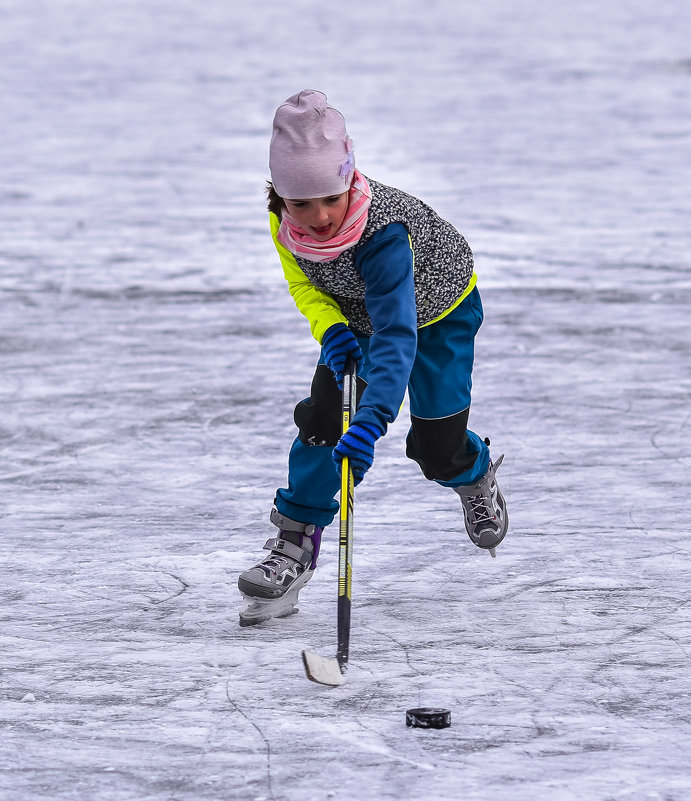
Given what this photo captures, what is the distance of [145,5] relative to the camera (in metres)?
28.3

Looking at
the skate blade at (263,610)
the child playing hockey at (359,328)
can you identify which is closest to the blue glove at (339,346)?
the child playing hockey at (359,328)

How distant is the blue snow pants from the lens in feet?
13.0

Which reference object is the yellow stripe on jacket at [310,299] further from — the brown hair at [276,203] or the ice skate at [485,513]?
the ice skate at [485,513]

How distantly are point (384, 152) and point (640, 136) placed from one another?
2964 millimetres

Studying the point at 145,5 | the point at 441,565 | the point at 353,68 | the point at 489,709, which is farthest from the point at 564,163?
the point at 145,5

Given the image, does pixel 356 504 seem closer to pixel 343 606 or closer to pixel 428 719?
pixel 343 606

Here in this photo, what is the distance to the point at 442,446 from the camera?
416 centimetres

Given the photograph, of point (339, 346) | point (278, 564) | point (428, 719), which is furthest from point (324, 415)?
point (428, 719)

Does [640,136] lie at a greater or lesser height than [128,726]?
lesser

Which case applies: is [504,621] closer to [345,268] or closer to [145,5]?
[345,268]

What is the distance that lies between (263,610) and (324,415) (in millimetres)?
570

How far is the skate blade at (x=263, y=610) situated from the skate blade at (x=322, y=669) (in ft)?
1.47

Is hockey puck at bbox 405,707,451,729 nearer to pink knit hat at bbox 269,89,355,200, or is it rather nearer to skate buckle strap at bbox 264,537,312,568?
skate buckle strap at bbox 264,537,312,568

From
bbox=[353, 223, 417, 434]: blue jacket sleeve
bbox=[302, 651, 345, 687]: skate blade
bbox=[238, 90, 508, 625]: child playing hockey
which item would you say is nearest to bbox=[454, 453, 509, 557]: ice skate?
bbox=[238, 90, 508, 625]: child playing hockey
